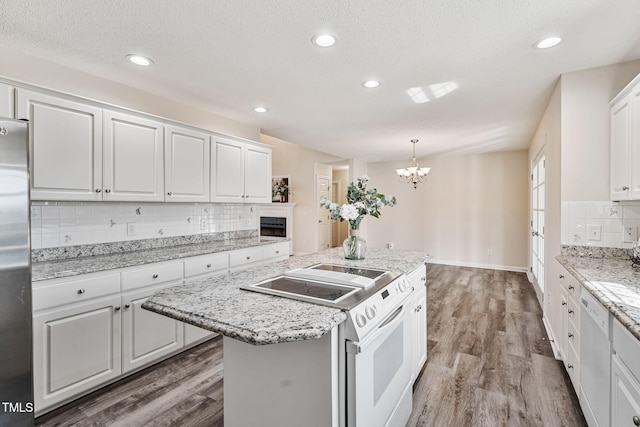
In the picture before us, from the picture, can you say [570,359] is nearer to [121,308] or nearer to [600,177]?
[600,177]

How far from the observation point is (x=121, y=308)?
2154 millimetres

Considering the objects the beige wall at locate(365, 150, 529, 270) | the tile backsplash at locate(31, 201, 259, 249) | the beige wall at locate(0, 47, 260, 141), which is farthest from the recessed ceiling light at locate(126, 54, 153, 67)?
the beige wall at locate(365, 150, 529, 270)

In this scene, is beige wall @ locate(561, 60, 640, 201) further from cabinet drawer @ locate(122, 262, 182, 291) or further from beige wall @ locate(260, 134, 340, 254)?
beige wall @ locate(260, 134, 340, 254)

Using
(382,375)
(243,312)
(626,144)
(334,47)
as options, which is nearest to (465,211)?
(626,144)

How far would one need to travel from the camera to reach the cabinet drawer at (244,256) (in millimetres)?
3045

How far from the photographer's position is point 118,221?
2686mm

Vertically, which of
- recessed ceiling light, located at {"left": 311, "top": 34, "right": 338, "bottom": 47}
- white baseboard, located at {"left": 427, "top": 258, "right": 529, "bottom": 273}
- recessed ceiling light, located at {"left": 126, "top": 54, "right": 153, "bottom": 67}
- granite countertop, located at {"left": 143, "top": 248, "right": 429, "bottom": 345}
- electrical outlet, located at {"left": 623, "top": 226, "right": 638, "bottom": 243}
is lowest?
white baseboard, located at {"left": 427, "top": 258, "right": 529, "bottom": 273}

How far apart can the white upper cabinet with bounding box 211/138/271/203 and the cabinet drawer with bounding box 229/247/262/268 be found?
61 centimetres

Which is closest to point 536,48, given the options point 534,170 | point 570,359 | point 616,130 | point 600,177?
point 616,130

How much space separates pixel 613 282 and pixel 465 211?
480 cm

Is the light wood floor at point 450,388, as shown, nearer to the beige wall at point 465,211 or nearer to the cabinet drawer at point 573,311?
the cabinet drawer at point 573,311

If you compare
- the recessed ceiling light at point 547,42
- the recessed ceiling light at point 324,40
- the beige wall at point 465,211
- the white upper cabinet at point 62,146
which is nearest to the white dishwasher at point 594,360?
the recessed ceiling light at point 547,42

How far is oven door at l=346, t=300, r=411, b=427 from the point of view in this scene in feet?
3.86

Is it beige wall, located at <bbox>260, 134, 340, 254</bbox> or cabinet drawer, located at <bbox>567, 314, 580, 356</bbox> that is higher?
beige wall, located at <bbox>260, 134, 340, 254</bbox>
